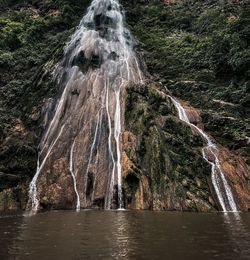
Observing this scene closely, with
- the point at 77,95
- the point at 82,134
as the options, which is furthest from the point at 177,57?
the point at 82,134

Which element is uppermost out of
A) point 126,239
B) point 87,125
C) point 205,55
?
point 205,55

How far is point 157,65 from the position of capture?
46.9 m

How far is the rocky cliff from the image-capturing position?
27.4m

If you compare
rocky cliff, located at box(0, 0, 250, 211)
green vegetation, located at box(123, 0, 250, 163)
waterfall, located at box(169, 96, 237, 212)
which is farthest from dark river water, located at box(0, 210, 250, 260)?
green vegetation, located at box(123, 0, 250, 163)

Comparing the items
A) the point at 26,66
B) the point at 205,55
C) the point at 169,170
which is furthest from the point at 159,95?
the point at 26,66

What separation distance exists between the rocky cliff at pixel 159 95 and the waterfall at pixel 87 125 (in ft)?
3.36

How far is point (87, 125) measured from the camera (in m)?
33.2

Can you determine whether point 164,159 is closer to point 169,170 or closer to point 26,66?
point 169,170

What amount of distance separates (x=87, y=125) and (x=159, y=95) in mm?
6608

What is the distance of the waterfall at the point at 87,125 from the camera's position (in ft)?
93.9

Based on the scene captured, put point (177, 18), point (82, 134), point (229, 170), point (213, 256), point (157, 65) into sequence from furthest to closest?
point (177, 18) < point (157, 65) < point (82, 134) < point (229, 170) < point (213, 256)

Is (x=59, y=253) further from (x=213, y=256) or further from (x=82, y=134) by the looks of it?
(x=82, y=134)

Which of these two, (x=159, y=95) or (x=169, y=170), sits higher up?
(x=159, y=95)

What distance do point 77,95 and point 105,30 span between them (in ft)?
46.6
